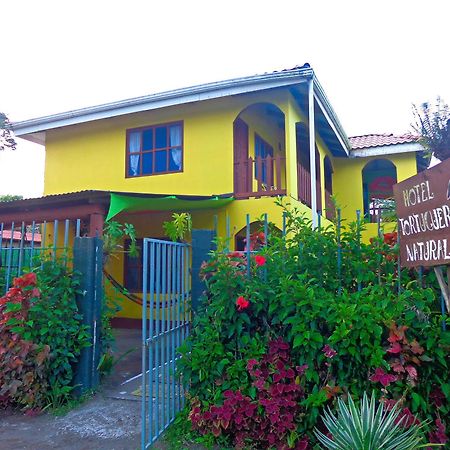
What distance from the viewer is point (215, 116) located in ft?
29.4

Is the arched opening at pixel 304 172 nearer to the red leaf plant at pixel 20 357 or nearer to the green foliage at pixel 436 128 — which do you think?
the green foliage at pixel 436 128

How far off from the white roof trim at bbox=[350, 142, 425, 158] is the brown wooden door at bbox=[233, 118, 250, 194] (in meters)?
4.66

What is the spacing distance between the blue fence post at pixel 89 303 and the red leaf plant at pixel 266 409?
1865mm

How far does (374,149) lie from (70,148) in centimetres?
907

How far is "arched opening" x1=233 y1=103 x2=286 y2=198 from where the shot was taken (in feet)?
27.9

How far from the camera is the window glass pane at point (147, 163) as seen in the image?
386 inches

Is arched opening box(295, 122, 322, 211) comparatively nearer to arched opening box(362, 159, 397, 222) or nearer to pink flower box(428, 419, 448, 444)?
arched opening box(362, 159, 397, 222)

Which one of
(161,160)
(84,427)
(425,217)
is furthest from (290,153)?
(84,427)

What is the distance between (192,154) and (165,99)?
1.36 metres

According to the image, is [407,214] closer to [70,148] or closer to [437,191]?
[437,191]

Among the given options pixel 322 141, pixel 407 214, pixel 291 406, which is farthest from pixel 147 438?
pixel 322 141

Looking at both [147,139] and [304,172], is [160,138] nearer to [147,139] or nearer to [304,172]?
[147,139]

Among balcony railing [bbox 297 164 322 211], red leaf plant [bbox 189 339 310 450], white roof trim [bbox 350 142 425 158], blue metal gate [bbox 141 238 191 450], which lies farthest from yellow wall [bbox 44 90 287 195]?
red leaf plant [bbox 189 339 310 450]

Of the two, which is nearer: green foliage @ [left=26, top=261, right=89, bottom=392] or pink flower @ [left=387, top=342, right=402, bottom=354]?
pink flower @ [left=387, top=342, right=402, bottom=354]
